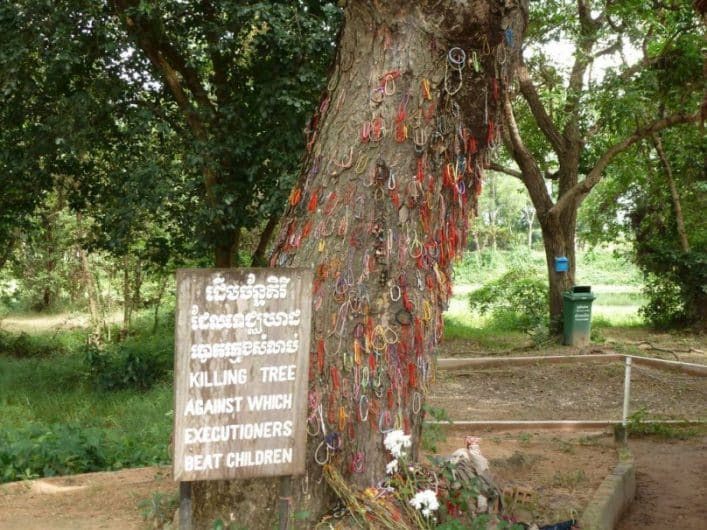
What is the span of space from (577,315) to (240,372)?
12933 millimetres

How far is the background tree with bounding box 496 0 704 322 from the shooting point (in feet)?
47.6

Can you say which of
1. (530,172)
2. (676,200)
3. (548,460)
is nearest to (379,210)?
(548,460)

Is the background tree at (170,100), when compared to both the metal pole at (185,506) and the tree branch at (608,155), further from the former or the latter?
the metal pole at (185,506)

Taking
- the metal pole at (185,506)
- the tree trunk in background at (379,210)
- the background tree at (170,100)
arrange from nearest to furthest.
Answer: the metal pole at (185,506), the tree trunk in background at (379,210), the background tree at (170,100)

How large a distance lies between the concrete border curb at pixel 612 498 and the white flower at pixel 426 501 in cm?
148

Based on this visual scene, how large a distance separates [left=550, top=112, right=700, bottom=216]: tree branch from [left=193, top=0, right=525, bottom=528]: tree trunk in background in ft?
33.5

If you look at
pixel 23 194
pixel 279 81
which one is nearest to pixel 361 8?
pixel 279 81

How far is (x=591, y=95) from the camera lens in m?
14.7

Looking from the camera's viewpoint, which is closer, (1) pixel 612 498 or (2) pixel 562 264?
(1) pixel 612 498

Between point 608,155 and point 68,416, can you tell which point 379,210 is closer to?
point 68,416

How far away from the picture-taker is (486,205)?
60906mm

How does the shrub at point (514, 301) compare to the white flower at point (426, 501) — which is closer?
the white flower at point (426, 501)

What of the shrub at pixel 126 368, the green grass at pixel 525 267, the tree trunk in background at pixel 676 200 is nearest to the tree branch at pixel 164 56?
the shrub at pixel 126 368

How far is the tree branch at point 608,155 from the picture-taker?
1470 cm
